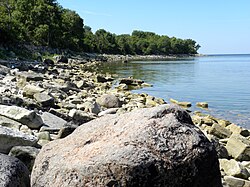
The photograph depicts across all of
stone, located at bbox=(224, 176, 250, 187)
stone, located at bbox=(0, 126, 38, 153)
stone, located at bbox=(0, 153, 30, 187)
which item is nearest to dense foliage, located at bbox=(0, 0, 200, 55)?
stone, located at bbox=(0, 126, 38, 153)

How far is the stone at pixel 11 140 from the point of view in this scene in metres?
6.04

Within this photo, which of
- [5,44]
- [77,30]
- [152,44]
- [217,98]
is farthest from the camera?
[152,44]

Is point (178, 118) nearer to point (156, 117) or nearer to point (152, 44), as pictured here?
point (156, 117)

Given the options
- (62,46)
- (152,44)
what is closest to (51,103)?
(62,46)

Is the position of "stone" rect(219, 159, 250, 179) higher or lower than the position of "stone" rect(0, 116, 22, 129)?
lower

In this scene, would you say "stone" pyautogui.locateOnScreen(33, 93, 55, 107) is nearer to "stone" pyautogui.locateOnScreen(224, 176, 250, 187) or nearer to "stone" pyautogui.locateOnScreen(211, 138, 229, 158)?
"stone" pyautogui.locateOnScreen(211, 138, 229, 158)

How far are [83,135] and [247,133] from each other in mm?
9521

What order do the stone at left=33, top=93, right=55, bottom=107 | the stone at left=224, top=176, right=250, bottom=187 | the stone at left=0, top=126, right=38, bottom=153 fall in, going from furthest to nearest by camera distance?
the stone at left=33, top=93, right=55, bottom=107
the stone at left=224, top=176, right=250, bottom=187
the stone at left=0, top=126, right=38, bottom=153

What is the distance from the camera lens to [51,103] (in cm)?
1277

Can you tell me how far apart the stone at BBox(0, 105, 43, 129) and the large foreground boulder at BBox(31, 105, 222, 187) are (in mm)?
3973

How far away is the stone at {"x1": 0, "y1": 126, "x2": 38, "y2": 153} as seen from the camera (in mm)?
6039

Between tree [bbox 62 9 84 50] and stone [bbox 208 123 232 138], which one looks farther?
tree [bbox 62 9 84 50]

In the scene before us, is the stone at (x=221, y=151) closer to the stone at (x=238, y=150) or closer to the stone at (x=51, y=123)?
the stone at (x=238, y=150)

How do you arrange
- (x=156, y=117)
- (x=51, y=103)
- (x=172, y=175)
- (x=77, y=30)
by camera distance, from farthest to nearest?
(x=77, y=30) < (x=51, y=103) < (x=156, y=117) < (x=172, y=175)
